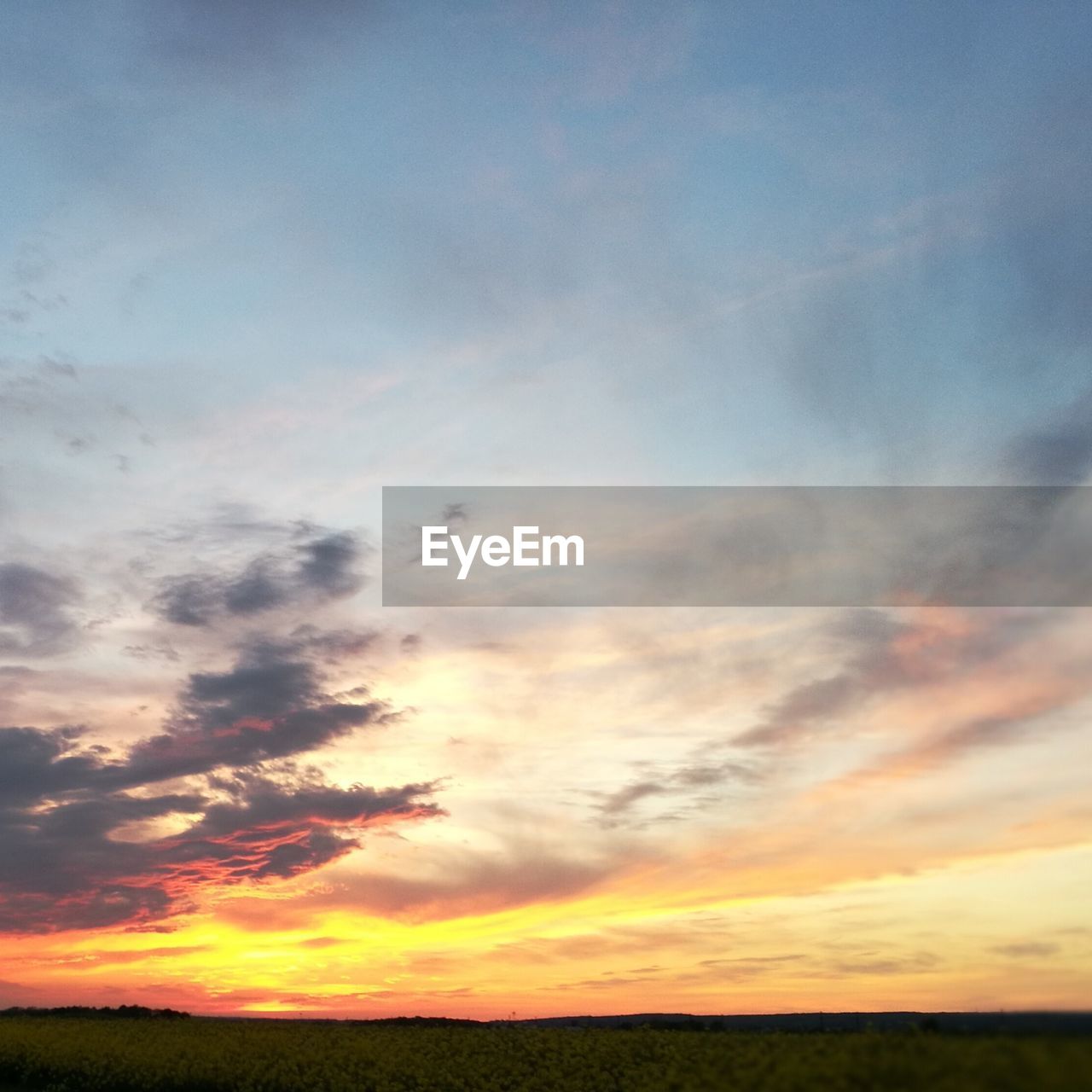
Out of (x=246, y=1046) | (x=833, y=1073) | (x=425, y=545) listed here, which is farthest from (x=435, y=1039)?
(x=833, y=1073)

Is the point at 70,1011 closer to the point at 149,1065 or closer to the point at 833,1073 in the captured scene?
the point at 149,1065

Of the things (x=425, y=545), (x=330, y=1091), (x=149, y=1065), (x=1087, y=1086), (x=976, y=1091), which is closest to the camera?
(x=1087, y=1086)

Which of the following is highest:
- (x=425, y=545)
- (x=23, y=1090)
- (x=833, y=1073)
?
(x=425, y=545)

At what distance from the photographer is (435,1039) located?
51844 mm

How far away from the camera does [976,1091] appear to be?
11609 mm

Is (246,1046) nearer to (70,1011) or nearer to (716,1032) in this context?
(716,1032)

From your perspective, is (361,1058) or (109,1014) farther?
(109,1014)

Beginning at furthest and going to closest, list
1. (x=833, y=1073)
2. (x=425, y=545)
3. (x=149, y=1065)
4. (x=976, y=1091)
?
(x=149, y=1065) < (x=425, y=545) < (x=833, y=1073) < (x=976, y=1091)

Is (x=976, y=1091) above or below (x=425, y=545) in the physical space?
below

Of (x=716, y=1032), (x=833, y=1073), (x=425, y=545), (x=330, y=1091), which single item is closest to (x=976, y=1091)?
(x=833, y=1073)

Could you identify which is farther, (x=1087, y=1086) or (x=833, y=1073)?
(x=833, y=1073)

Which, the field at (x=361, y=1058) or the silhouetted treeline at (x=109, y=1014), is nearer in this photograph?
the field at (x=361, y=1058)

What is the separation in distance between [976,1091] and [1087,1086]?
149 centimetres

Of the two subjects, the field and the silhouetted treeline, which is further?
the silhouetted treeline
